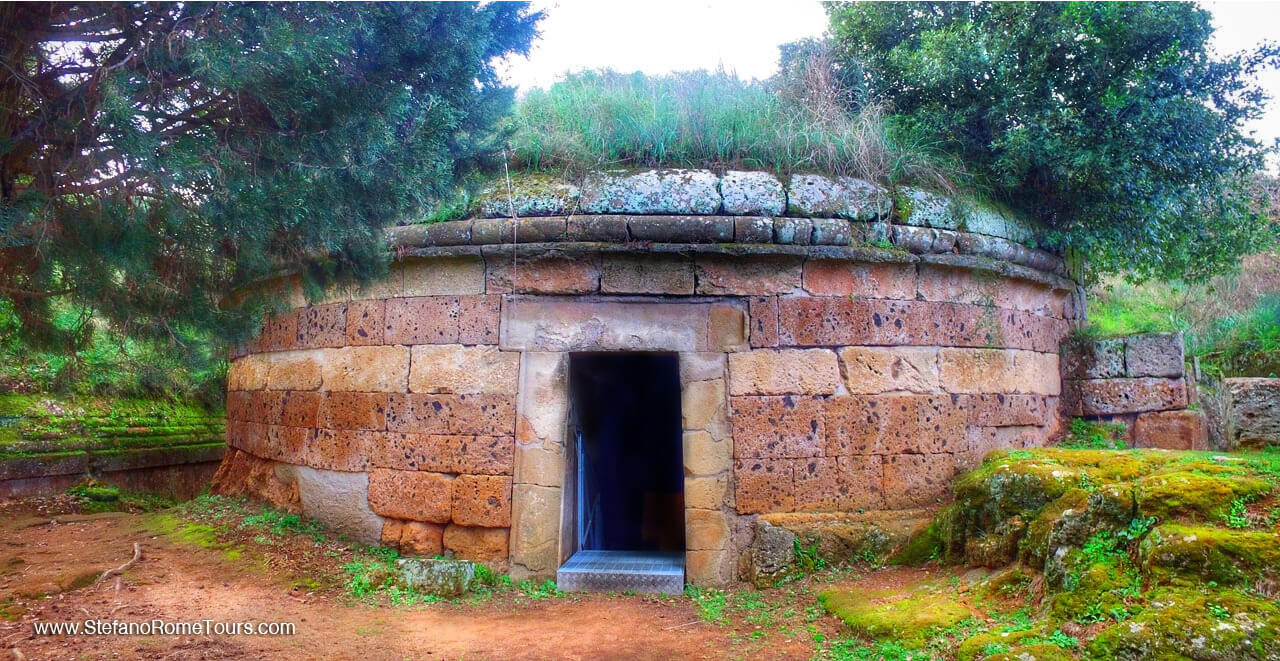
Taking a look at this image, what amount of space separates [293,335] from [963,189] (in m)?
5.80

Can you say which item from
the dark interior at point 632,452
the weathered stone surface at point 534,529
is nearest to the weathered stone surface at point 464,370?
the weathered stone surface at point 534,529

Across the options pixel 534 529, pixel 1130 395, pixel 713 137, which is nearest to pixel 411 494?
pixel 534 529

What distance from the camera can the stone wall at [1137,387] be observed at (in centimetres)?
675

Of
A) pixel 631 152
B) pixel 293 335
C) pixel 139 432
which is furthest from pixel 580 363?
pixel 139 432

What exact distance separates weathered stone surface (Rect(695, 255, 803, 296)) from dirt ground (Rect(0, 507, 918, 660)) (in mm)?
2137

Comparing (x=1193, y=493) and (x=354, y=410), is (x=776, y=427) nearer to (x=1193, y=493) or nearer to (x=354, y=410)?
(x=1193, y=493)

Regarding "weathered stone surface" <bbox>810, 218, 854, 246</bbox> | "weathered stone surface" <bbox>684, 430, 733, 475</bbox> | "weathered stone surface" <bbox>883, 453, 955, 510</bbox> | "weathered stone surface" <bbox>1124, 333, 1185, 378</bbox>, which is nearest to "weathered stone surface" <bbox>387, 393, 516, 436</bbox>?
"weathered stone surface" <bbox>684, 430, 733, 475</bbox>

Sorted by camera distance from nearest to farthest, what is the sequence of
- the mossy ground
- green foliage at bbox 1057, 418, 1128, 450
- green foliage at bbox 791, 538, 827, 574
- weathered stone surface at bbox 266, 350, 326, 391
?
the mossy ground < green foliage at bbox 791, 538, 827, 574 < weathered stone surface at bbox 266, 350, 326, 391 < green foliage at bbox 1057, 418, 1128, 450

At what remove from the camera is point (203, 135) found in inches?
134

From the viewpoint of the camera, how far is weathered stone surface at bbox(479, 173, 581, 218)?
19.2ft

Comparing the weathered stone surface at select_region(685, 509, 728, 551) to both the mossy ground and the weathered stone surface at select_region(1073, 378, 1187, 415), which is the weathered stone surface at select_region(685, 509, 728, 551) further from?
the weathered stone surface at select_region(1073, 378, 1187, 415)

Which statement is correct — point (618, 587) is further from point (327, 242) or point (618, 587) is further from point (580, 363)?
point (327, 242)

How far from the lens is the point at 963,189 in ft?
21.5

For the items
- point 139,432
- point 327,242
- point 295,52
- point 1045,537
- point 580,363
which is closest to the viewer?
point 295,52
